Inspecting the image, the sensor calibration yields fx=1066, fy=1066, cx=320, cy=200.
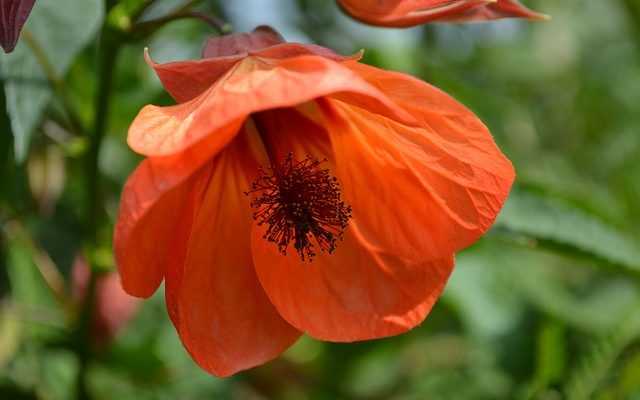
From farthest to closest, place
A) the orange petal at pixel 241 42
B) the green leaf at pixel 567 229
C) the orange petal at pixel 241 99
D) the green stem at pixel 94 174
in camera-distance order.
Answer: the green leaf at pixel 567 229 < the green stem at pixel 94 174 < the orange petal at pixel 241 42 < the orange petal at pixel 241 99

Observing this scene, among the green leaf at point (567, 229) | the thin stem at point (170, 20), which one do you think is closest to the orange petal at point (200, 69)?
the thin stem at point (170, 20)

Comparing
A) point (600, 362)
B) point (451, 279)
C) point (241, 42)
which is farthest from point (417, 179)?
point (451, 279)

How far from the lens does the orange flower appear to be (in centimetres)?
99

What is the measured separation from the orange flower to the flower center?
0.17 meters

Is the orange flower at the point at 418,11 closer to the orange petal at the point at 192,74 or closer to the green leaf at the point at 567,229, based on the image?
the orange petal at the point at 192,74

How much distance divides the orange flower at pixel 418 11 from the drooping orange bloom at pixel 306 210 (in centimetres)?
8

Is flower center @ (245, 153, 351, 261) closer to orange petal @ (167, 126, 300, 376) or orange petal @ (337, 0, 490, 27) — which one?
orange petal @ (167, 126, 300, 376)

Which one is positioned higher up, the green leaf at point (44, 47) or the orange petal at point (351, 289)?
the green leaf at point (44, 47)

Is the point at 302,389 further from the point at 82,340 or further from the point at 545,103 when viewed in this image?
the point at 545,103

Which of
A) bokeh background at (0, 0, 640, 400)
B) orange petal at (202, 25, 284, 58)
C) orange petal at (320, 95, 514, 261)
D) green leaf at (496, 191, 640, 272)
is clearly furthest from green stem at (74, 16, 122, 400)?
green leaf at (496, 191, 640, 272)

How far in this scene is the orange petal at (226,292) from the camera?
1002 mm

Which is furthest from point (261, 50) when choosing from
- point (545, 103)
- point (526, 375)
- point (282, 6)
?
point (545, 103)

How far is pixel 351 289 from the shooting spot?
1077 millimetres

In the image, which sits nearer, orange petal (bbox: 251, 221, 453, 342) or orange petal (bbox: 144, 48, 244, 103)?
orange petal (bbox: 144, 48, 244, 103)
